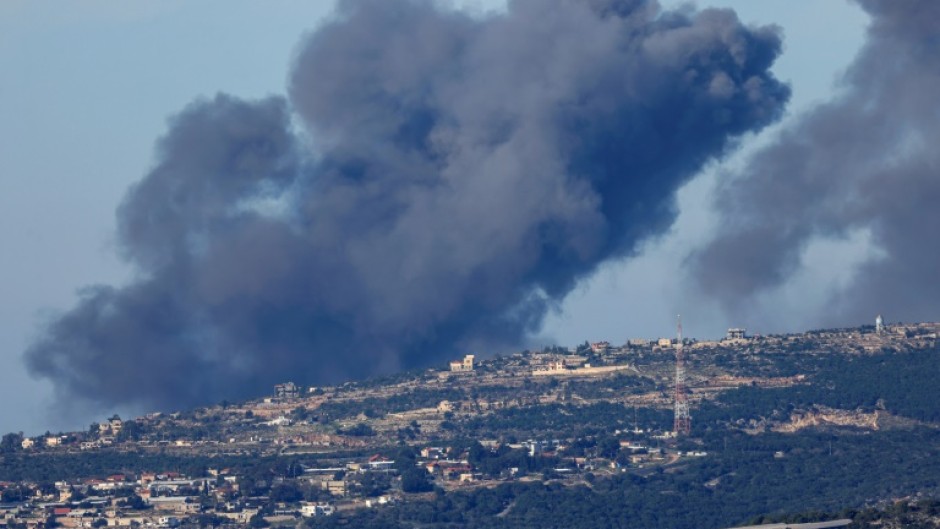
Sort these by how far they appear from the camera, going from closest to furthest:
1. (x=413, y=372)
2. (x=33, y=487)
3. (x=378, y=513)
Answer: (x=378, y=513)
(x=33, y=487)
(x=413, y=372)

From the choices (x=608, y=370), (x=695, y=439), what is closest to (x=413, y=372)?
(x=608, y=370)

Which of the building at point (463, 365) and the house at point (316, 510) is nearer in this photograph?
the house at point (316, 510)

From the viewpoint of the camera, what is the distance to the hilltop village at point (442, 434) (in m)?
82.7

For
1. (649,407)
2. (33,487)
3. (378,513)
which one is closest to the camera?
(378,513)

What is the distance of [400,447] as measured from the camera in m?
89.4

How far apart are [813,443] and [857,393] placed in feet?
15.3

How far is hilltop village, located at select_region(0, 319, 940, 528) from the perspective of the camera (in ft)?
271

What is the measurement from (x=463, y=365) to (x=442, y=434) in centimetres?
819

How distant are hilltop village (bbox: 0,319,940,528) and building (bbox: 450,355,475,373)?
0.36 feet

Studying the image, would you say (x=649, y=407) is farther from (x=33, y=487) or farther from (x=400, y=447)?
(x=33, y=487)

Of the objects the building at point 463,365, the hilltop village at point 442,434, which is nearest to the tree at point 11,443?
the hilltop village at point 442,434

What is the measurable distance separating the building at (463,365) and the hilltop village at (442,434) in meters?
0.11

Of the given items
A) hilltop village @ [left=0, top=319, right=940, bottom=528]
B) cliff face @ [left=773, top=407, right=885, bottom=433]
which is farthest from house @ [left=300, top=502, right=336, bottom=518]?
cliff face @ [left=773, top=407, right=885, bottom=433]

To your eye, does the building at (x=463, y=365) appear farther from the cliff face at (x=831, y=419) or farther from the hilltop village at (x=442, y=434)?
the cliff face at (x=831, y=419)
